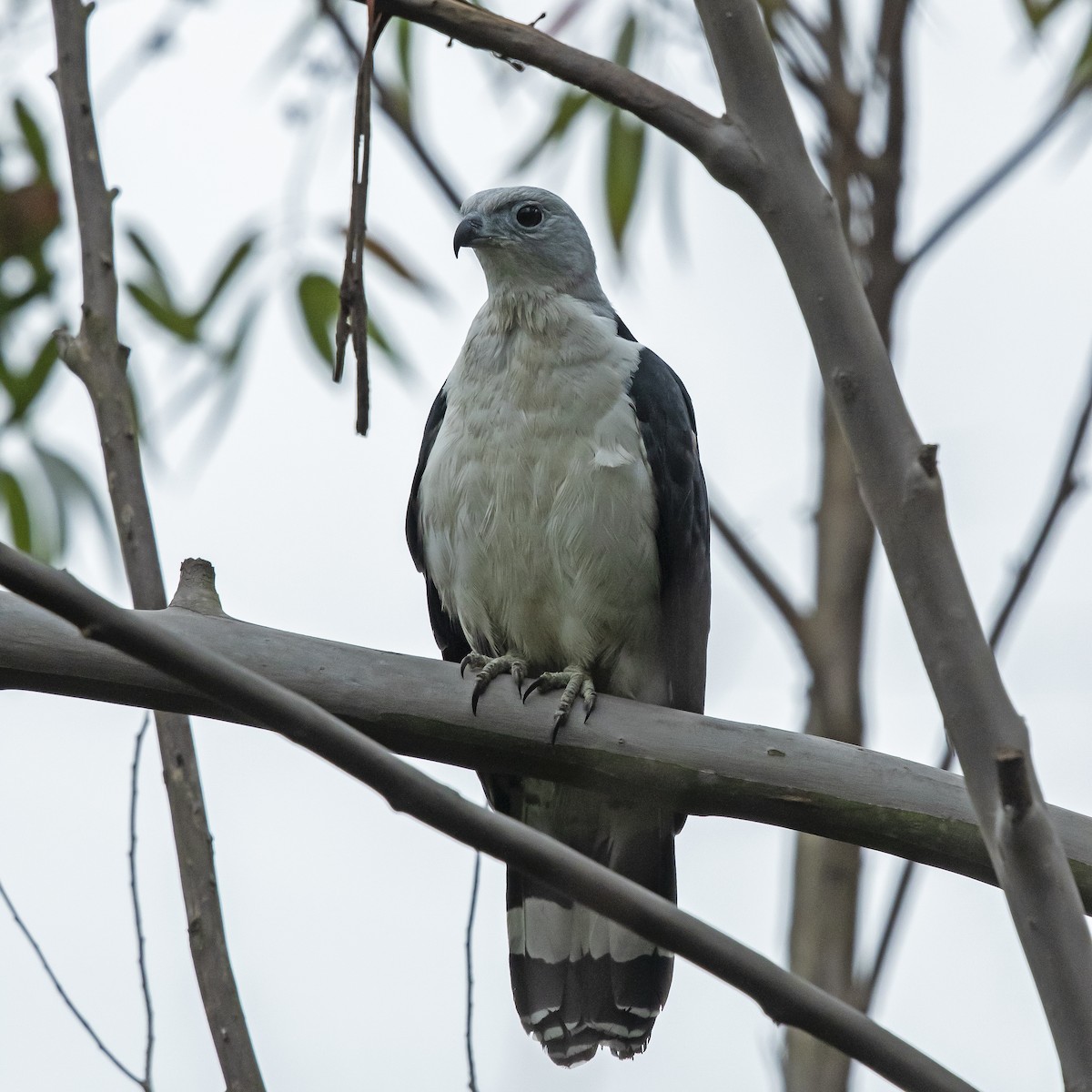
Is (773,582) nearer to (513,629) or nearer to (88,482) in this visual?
(513,629)

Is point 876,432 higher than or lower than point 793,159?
lower

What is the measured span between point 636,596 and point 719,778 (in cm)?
136

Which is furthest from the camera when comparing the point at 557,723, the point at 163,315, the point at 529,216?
the point at 163,315

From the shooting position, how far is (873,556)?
4.76 m

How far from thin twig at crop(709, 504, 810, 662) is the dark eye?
1105mm

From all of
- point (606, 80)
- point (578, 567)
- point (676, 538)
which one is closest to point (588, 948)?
point (578, 567)

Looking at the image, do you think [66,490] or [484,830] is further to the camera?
[66,490]

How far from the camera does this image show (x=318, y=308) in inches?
207

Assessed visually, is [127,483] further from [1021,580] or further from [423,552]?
[1021,580]

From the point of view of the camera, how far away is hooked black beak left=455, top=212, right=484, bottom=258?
4.09 m

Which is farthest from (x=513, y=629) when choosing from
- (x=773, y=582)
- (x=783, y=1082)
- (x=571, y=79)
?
(x=571, y=79)

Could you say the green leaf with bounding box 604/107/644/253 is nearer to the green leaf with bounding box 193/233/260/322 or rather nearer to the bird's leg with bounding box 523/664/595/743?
the green leaf with bounding box 193/233/260/322

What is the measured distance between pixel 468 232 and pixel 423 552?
0.97m

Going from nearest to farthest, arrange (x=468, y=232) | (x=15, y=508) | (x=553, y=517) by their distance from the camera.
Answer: (x=553, y=517), (x=468, y=232), (x=15, y=508)
